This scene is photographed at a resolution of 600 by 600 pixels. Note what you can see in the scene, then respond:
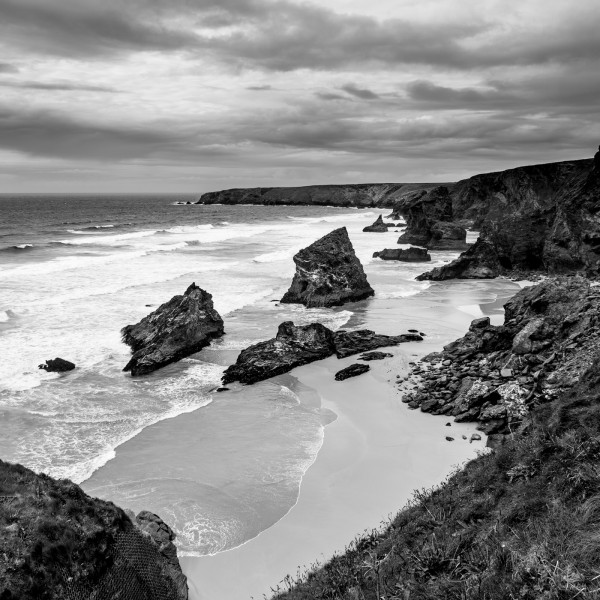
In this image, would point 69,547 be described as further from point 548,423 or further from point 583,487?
point 548,423

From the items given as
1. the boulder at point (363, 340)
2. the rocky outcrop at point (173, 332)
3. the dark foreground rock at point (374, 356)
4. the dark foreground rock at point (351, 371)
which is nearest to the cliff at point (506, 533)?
the dark foreground rock at point (351, 371)

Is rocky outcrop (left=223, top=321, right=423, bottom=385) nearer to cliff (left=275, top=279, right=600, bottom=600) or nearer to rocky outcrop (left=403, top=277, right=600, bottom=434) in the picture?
rocky outcrop (left=403, top=277, right=600, bottom=434)

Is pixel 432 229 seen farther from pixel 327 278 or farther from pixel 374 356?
pixel 374 356

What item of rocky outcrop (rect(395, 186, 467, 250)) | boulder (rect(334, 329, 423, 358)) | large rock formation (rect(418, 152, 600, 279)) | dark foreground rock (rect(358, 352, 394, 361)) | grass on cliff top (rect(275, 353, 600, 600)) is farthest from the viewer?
rocky outcrop (rect(395, 186, 467, 250))

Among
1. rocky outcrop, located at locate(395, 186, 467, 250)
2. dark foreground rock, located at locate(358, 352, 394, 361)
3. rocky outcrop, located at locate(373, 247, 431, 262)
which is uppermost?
rocky outcrop, located at locate(395, 186, 467, 250)

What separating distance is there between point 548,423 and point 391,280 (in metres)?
32.4

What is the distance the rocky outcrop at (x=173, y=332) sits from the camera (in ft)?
70.5

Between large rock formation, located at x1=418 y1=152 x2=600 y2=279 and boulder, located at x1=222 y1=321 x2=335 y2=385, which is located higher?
large rock formation, located at x1=418 y1=152 x2=600 y2=279

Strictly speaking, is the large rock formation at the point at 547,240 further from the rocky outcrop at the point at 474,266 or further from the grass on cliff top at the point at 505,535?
the grass on cliff top at the point at 505,535

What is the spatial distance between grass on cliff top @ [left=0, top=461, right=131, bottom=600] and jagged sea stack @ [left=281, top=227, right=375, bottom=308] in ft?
81.4

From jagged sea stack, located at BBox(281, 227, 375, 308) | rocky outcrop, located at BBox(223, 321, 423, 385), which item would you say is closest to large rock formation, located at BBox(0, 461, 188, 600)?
rocky outcrop, located at BBox(223, 321, 423, 385)

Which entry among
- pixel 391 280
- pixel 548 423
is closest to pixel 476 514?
pixel 548 423

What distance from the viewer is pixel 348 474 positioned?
12.9m

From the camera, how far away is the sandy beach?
32.2 feet
